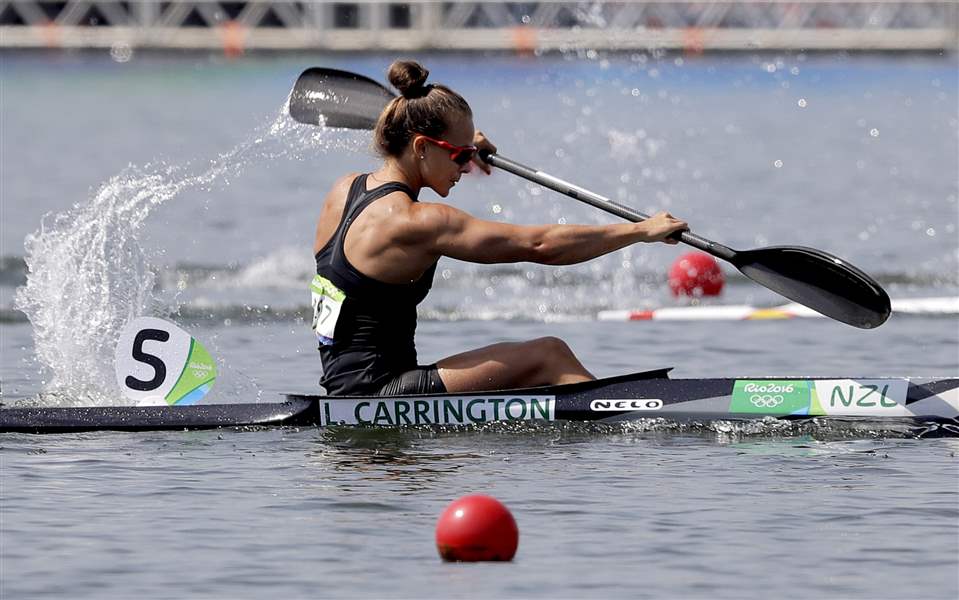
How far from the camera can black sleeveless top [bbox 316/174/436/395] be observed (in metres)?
8.33

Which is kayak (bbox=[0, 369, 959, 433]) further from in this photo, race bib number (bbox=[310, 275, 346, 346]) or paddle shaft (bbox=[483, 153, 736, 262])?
paddle shaft (bbox=[483, 153, 736, 262])

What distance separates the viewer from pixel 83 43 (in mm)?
56750

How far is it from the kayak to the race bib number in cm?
31

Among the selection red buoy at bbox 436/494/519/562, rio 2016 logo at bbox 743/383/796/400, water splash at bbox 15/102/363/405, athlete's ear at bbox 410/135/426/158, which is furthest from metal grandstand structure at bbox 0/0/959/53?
red buoy at bbox 436/494/519/562

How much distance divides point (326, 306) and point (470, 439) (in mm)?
910

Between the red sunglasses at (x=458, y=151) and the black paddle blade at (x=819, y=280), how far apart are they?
1475 mm

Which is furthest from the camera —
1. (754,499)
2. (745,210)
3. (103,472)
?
(745,210)

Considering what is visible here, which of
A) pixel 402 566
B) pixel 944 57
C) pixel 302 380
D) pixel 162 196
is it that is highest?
pixel 944 57

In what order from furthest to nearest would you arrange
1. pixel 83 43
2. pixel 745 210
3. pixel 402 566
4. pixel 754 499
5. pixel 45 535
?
pixel 83 43
pixel 745 210
pixel 754 499
pixel 45 535
pixel 402 566

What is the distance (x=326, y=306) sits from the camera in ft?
27.8

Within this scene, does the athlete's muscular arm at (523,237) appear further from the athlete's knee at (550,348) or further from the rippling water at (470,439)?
the rippling water at (470,439)

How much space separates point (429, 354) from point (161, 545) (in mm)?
5515

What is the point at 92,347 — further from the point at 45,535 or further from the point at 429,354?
the point at 45,535

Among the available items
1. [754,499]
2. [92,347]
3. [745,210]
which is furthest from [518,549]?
[745,210]
